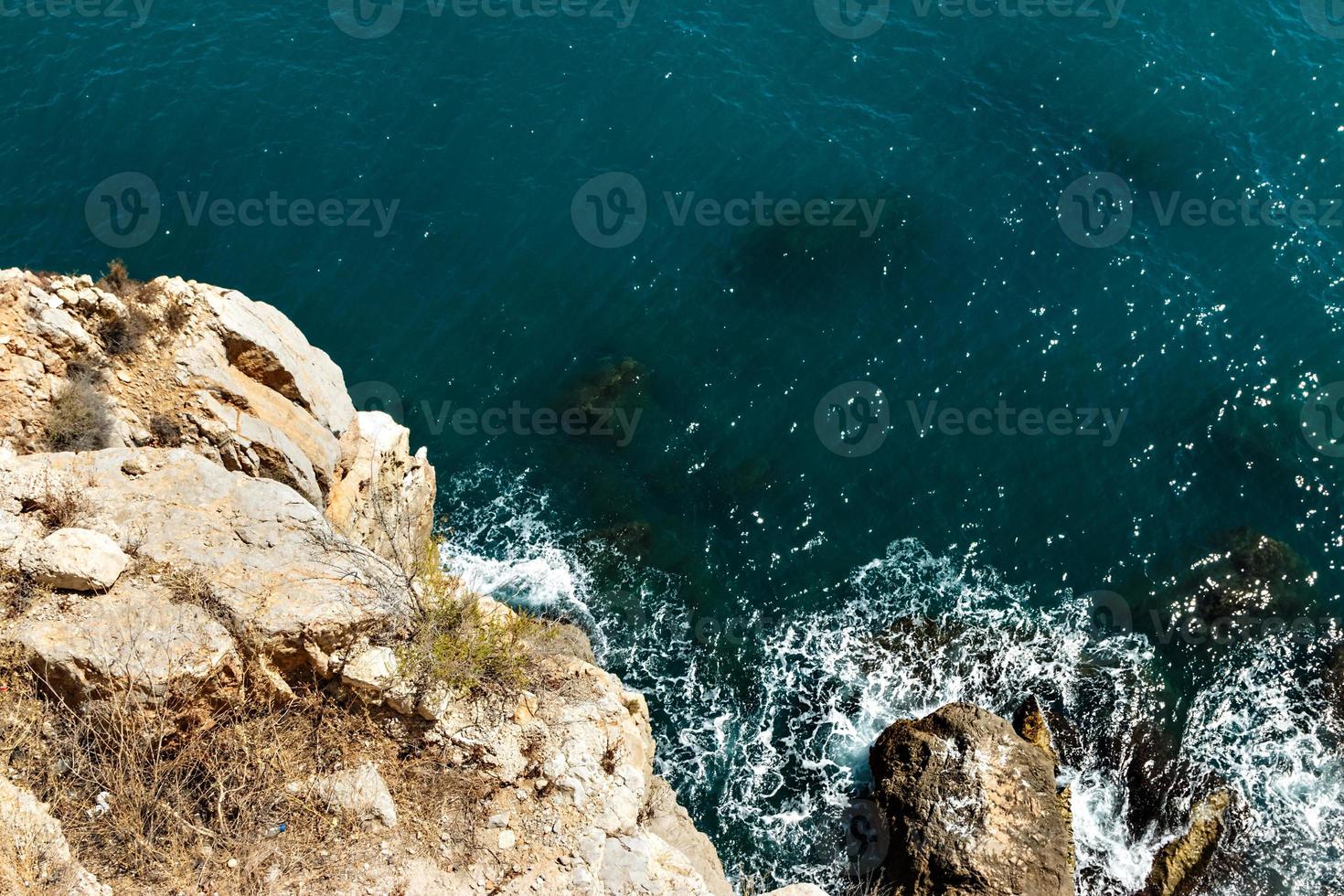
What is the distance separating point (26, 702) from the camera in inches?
483

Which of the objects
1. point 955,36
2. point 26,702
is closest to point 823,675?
point 26,702

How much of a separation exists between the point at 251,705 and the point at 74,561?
3.05 m

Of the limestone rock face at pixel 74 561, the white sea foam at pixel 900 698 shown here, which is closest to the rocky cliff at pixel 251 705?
the limestone rock face at pixel 74 561

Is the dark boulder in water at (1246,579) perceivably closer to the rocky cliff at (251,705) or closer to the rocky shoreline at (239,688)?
the rocky shoreline at (239,688)

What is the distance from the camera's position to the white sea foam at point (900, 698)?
20094mm

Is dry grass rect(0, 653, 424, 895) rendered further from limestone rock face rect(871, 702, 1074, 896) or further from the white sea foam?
limestone rock face rect(871, 702, 1074, 896)

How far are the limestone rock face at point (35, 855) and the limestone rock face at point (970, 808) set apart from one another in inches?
546

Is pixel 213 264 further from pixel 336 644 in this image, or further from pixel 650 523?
pixel 336 644

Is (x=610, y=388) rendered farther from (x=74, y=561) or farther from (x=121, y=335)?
(x=74, y=561)

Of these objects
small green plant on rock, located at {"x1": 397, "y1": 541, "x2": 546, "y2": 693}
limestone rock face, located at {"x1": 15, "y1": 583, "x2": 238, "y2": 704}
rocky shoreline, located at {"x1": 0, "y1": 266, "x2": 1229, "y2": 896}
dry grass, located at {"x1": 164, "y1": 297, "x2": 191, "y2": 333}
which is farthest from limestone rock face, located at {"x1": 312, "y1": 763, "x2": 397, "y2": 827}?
dry grass, located at {"x1": 164, "y1": 297, "x2": 191, "y2": 333}

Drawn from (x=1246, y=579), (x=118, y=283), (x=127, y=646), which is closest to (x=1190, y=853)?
(x=1246, y=579)

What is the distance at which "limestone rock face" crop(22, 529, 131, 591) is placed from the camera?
42.6 ft

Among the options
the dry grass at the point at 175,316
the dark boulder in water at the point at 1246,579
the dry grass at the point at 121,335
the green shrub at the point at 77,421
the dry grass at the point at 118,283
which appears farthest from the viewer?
the dark boulder in water at the point at 1246,579

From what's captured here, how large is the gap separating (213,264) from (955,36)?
25.8 m
